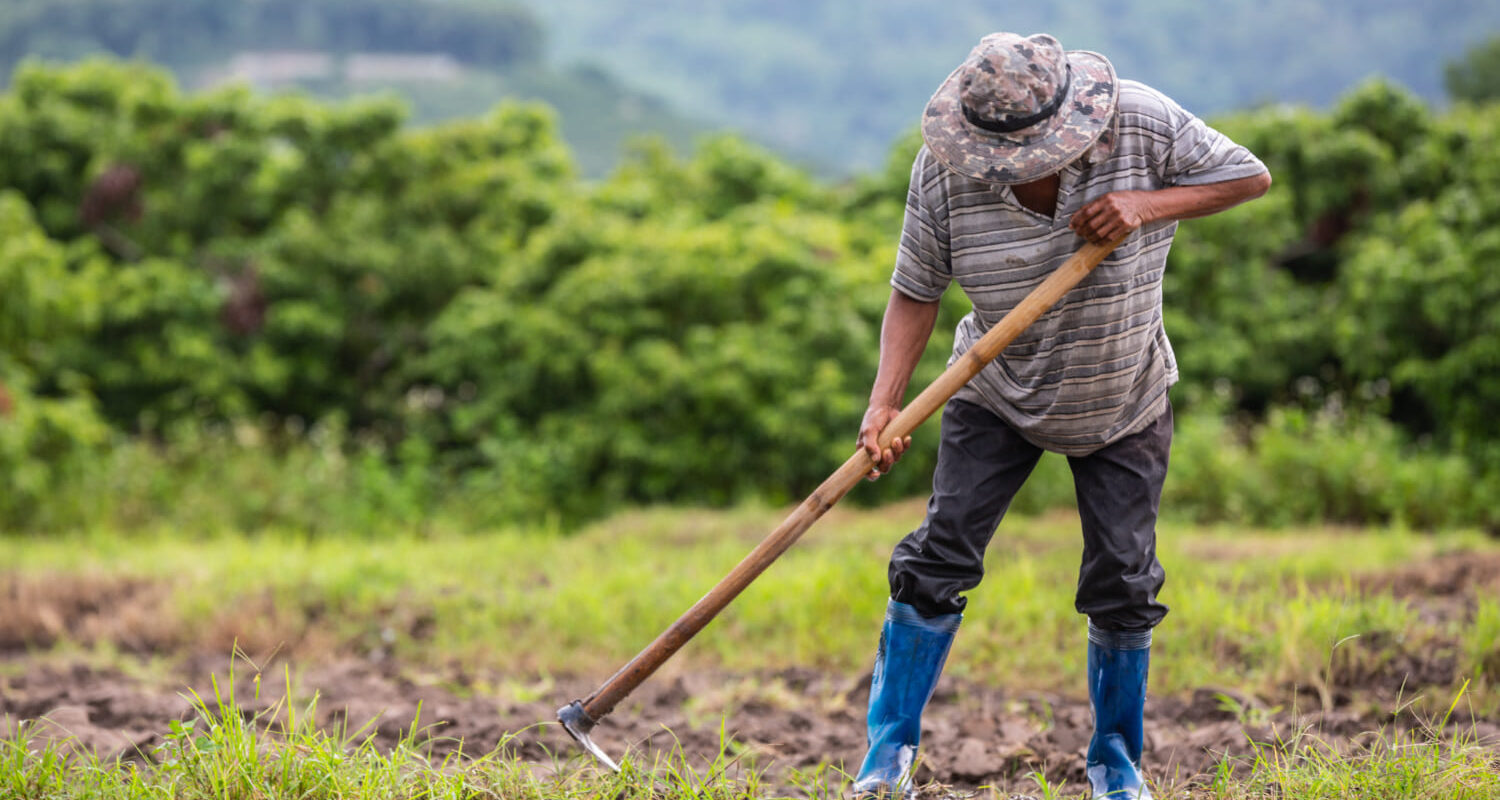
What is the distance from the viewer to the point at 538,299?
33.1 feet

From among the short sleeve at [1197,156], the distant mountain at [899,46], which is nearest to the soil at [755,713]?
the short sleeve at [1197,156]

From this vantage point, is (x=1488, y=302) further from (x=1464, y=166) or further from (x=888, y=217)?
(x=888, y=217)

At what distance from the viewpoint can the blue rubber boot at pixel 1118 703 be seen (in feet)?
9.86

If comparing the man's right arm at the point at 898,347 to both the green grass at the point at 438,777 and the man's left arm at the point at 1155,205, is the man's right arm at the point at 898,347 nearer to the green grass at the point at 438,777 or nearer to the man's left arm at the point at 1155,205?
the man's left arm at the point at 1155,205

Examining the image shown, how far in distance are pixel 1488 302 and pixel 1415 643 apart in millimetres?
5659

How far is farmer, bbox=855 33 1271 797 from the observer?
2.59 meters

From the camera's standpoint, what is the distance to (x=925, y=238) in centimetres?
288

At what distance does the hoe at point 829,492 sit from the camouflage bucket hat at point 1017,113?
244 mm

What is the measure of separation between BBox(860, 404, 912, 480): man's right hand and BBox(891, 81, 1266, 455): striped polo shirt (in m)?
0.25

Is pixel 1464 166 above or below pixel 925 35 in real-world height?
below

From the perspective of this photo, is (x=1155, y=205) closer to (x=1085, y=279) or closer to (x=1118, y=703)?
(x=1085, y=279)

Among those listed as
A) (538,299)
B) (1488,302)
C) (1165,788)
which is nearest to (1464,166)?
(1488,302)

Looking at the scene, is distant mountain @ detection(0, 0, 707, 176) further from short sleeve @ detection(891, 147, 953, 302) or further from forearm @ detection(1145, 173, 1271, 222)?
forearm @ detection(1145, 173, 1271, 222)

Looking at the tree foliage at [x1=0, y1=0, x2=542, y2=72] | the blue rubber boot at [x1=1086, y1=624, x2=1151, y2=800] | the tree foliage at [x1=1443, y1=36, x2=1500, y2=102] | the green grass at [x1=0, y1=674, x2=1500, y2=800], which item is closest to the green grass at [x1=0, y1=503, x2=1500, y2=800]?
the green grass at [x1=0, y1=674, x2=1500, y2=800]
